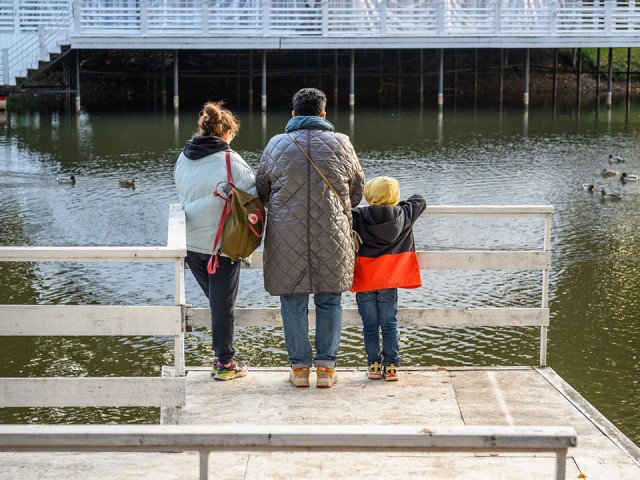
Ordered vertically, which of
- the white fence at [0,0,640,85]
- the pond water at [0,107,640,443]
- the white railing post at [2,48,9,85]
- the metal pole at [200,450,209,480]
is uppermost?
the white fence at [0,0,640,85]

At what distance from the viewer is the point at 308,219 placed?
5.95m

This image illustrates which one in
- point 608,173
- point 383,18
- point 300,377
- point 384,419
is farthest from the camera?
point 383,18

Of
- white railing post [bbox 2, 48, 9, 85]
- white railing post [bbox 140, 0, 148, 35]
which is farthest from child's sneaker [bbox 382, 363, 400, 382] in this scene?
white railing post [bbox 140, 0, 148, 35]

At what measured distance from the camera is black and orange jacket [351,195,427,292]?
627cm

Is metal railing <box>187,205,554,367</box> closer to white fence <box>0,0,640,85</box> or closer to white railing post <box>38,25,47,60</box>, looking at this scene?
white fence <box>0,0,640,85</box>

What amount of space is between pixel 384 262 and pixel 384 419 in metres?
0.96

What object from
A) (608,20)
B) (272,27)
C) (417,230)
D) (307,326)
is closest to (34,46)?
(272,27)

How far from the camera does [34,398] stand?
5.39 metres

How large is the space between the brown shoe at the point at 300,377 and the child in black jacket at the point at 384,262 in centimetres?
41

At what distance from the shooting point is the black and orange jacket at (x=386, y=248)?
20.6 feet

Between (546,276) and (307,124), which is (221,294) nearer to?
(307,124)

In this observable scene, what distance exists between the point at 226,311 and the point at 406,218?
107 centimetres

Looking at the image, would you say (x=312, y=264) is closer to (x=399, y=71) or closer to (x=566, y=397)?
(x=566, y=397)

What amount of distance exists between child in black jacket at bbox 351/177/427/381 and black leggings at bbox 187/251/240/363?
644 millimetres
